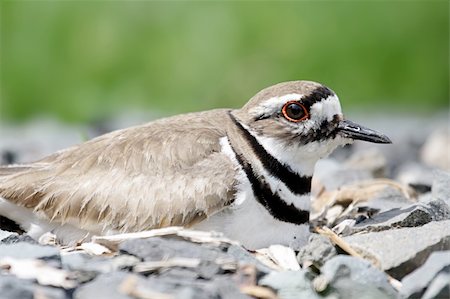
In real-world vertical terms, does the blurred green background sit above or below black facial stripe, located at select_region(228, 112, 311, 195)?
below

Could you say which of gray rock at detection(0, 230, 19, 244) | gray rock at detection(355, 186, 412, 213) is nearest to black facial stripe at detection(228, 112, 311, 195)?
gray rock at detection(355, 186, 412, 213)

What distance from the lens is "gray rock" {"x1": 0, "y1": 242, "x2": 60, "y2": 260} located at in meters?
3.73

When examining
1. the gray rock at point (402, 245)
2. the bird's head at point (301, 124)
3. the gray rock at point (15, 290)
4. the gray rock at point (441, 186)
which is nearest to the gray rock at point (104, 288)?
the gray rock at point (15, 290)

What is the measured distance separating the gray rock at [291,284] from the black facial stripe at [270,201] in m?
0.84

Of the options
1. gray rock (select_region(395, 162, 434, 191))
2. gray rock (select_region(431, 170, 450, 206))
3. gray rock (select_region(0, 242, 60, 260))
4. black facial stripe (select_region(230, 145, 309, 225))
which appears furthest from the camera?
gray rock (select_region(395, 162, 434, 191))

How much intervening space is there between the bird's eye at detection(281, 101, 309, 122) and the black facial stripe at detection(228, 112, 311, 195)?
0.17m

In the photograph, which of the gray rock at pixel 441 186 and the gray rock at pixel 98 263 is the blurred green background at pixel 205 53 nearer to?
the gray rock at pixel 441 186

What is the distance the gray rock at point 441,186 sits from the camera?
15.7 feet

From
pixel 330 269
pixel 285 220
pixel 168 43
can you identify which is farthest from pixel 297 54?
pixel 330 269

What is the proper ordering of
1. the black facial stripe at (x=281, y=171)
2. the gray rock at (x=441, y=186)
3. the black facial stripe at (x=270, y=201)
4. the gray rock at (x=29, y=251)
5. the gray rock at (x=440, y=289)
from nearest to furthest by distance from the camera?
the gray rock at (x=440, y=289) < the gray rock at (x=29, y=251) < the black facial stripe at (x=270, y=201) < the black facial stripe at (x=281, y=171) < the gray rock at (x=441, y=186)

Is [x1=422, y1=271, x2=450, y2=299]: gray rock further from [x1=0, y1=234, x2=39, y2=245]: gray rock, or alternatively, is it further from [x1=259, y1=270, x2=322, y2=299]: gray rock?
[x1=0, y1=234, x2=39, y2=245]: gray rock

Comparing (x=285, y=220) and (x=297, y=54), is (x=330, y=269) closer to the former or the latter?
(x=285, y=220)

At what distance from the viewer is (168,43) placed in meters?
10.6

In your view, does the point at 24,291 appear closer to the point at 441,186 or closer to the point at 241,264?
the point at 241,264
